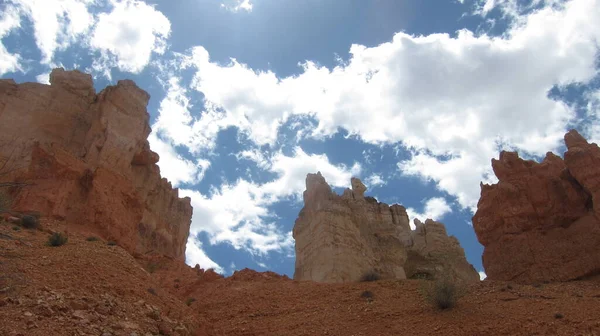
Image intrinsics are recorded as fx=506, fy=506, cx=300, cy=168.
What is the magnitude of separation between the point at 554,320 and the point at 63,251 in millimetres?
15807

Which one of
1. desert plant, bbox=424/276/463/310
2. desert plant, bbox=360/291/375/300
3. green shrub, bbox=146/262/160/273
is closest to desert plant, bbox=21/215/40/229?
green shrub, bbox=146/262/160/273

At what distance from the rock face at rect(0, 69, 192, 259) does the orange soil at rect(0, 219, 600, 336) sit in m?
2.90

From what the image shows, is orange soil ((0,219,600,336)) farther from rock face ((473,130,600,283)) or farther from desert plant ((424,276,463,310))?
rock face ((473,130,600,283))

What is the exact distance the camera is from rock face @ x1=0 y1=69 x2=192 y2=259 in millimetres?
24031

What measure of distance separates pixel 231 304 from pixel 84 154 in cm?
1329

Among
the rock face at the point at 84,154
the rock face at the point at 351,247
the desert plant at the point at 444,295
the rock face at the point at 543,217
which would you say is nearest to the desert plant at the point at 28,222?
the rock face at the point at 84,154

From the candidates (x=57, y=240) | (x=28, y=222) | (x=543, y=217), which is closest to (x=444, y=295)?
(x=543, y=217)

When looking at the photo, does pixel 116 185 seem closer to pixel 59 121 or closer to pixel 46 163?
pixel 46 163

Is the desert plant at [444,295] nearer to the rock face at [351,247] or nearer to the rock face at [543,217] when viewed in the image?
the rock face at [351,247]

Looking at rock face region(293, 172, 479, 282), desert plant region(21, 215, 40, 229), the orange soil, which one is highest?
rock face region(293, 172, 479, 282)

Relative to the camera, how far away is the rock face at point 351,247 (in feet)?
97.2

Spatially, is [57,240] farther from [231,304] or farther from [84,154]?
[84,154]

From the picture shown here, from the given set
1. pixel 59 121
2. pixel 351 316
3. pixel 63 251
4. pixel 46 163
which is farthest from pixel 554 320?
pixel 59 121

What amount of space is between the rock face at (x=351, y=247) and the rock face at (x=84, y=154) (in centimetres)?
996
